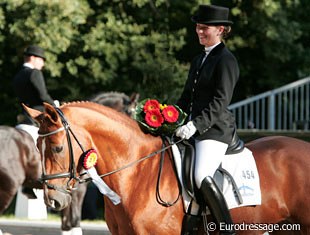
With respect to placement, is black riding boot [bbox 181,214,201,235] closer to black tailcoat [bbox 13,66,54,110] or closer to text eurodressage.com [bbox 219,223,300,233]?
text eurodressage.com [bbox 219,223,300,233]

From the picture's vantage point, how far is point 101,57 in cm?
1645

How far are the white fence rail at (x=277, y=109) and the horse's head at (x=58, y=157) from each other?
932 cm

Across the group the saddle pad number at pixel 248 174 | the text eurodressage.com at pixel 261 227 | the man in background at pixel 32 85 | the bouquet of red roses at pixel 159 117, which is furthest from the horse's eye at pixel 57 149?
the man in background at pixel 32 85

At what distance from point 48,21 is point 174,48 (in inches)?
119

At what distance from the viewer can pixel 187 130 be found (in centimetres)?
611

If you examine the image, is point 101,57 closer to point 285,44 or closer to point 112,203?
point 285,44

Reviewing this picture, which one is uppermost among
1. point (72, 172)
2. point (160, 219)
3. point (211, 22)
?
point (211, 22)

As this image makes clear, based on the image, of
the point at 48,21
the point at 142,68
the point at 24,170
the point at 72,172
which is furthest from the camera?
the point at 142,68

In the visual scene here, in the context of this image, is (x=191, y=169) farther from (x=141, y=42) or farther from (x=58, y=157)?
(x=141, y=42)

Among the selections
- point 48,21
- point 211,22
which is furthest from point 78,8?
point 211,22

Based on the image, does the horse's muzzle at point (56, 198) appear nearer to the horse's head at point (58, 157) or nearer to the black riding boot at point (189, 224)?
the horse's head at point (58, 157)

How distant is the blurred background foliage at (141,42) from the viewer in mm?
15586

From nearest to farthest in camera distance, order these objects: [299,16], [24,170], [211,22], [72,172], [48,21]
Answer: [72,172] < [211,22] < [24,170] < [48,21] < [299,16]

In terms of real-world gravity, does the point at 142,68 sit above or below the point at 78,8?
below
